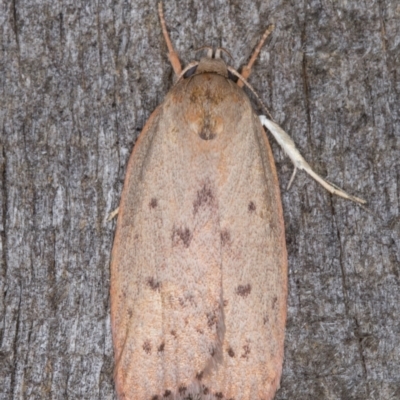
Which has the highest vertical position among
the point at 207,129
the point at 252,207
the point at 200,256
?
the point at 207,129

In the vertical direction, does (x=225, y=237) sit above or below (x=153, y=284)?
above

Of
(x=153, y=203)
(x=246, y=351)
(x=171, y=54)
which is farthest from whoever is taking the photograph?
(x=171, y=54)

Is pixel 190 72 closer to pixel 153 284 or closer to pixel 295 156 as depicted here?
pixel 295 156

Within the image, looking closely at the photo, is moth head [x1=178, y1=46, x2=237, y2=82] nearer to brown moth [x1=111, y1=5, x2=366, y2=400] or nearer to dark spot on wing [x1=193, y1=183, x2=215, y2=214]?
brown moth [x1=111, y1=5, x2=366, y2=400]

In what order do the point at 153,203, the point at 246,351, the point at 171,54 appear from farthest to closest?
1. the point at 171,54
2. the point at 153,203
3. the point at 246,351

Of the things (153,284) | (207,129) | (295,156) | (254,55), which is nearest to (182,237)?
(153,284)

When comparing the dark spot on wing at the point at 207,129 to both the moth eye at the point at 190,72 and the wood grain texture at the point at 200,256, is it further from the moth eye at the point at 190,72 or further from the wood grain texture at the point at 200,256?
the moth eye at the point at 190,72

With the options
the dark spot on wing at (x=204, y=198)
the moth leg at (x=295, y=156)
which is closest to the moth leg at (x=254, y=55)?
the moth leg at (x=295, y=156)
